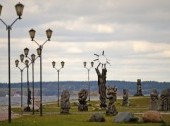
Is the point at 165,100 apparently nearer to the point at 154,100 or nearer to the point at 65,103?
the point at 154,100

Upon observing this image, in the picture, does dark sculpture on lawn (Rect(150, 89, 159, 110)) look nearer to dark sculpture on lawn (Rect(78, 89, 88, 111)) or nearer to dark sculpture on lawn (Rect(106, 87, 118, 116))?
dark sculpture on lawn (Rect(78, 89, 88, 111))

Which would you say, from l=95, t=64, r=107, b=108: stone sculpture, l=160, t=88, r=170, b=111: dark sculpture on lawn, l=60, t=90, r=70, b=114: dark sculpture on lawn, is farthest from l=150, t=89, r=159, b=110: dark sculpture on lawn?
l=60, t=90, r=70, b=114: dark sculpture on lawn

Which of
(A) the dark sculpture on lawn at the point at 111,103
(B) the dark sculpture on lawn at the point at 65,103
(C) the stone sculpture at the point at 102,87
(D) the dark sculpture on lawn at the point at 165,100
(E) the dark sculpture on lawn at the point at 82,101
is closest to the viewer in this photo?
(A) the dark sculpture on lawn at the point at 111,103

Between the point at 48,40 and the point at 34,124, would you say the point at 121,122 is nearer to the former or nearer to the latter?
the point at 34,124

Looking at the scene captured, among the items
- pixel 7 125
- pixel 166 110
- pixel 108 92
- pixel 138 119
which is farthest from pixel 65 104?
pixel 7 125

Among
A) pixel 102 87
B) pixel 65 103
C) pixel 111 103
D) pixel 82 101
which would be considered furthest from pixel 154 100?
pixel 65 103

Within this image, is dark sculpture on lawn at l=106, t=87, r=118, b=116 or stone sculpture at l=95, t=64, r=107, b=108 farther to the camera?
stone sculpture at l=95, t=64, r=107, b=108

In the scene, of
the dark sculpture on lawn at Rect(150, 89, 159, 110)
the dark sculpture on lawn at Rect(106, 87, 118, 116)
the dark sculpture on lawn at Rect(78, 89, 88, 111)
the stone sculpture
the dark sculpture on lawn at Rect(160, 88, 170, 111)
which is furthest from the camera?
the stone sculpture

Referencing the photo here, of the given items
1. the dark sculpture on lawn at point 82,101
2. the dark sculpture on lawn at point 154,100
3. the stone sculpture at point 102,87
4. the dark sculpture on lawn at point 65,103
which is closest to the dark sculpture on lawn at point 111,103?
the dark sculpture on lawn at point 65,103

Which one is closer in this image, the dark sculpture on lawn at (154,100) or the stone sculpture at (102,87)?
the dark sculpture on lawn at (154,100)

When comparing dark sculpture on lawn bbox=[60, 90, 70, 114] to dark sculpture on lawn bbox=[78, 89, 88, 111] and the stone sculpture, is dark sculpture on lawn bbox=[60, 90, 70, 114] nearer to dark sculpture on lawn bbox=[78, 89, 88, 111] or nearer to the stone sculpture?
dark sculpture on lawn bbox=[78, 89, 88, 111]

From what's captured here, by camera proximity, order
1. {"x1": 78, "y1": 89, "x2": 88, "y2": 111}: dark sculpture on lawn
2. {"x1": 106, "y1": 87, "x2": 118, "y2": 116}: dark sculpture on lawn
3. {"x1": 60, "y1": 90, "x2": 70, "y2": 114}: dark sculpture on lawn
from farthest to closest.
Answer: {"x1": 78, "y1": 89, "x2": 88, "y2": 111}: dark sculpture on lawn
{"x1": 60, "y1": 90, "x2": 70, "y2": 114}: dark sculpture on lawn
{"x1": 106, "y1": 87, "x2": 118, "y2": 116}: dark sculpture on lawn

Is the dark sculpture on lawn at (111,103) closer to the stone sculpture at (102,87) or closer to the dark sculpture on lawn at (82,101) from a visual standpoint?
the dark sculpture on lawn at (82,101)

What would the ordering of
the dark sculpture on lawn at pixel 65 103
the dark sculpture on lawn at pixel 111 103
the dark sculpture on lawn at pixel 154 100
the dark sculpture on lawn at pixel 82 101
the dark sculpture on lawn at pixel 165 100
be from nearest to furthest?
the dark sculpture on lawn at pixel 111 103 < the dark sculpture on lawn at pixel 65 103 < the dark sculpture on lawn at pixel 165 100 < the dark sculpture on lawn at pixel 154 100 < the dark sculpture on lawn at pixel 82 101
